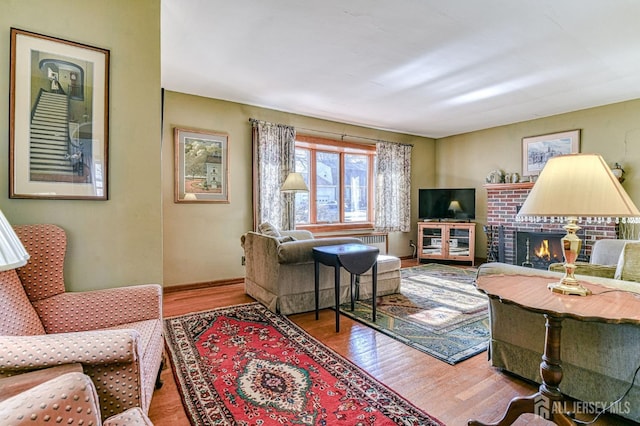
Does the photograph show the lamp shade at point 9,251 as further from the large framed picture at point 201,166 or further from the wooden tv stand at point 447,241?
the wooden tv stand at point 447,241

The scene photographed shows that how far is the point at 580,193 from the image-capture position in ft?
4.23

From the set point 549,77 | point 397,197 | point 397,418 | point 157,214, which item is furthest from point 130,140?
point 397,197

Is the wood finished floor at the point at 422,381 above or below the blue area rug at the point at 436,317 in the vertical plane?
below

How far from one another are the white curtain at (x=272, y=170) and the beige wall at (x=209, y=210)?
0.14 m

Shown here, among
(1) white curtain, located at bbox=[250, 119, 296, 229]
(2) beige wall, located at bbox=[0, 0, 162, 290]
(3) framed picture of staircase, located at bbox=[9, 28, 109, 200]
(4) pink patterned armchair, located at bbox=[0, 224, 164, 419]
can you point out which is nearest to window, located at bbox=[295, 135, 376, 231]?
(1) white curtain, located at bbox=[250, 119, 296, 229]

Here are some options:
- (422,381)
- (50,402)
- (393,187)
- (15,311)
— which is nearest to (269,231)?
(422,381)

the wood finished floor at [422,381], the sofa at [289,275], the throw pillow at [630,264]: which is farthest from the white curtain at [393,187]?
the throw pillow at [630,264]

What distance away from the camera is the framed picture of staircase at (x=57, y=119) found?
165 centimetres

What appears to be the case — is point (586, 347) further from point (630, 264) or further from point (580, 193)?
point (580, 193)

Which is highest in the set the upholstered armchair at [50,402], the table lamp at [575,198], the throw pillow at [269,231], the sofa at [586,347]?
the table lamp at [575,198]

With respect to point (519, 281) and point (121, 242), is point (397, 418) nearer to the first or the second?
point (519, 281)

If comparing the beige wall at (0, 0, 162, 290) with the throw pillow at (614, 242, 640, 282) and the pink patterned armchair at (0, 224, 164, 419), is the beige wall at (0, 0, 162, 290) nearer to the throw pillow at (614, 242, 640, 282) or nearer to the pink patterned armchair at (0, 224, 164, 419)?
the pink patterned armchair at (0, 224, 164, 419)

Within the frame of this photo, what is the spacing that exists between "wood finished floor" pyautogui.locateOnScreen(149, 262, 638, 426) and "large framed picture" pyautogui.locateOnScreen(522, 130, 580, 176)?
394 centimetres

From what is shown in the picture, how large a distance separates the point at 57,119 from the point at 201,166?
94.1 inches
